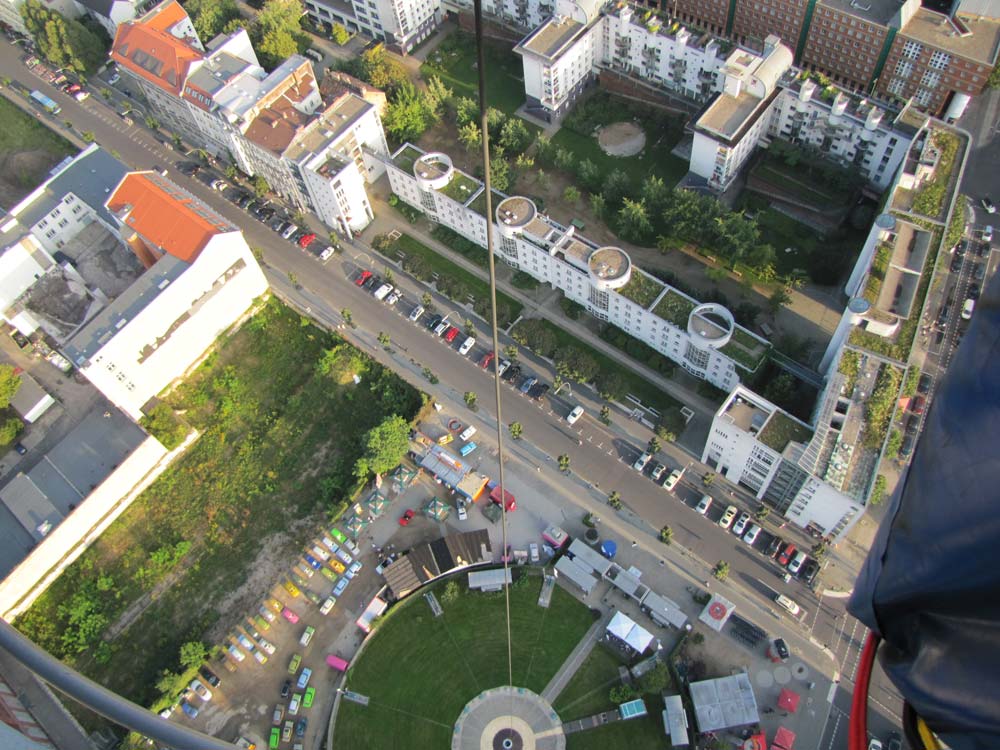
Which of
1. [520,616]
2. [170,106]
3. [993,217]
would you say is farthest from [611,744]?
[170,106]

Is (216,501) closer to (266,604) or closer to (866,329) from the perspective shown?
(266,604)

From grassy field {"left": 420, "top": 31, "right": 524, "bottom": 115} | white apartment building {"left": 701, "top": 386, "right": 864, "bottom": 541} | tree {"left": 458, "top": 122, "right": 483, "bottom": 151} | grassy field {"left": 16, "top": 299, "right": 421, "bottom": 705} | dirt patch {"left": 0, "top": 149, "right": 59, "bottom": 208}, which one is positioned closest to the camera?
white apartment building {"left": 701, "top": 386, "right": 864, "bottom": 541}

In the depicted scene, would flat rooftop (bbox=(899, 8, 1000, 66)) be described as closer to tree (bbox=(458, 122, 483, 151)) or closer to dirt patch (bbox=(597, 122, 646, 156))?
dirt patch (bbox=(597, 122, 646, 156))

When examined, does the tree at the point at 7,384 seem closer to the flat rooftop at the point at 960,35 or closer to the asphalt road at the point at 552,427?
the asphalt road at the point at 552,427

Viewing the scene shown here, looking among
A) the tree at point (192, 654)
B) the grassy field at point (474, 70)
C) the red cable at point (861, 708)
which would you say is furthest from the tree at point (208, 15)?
the red cable at point (861, 708)

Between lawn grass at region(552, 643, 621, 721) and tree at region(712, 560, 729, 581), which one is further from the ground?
tree at region(712, 560, 729, 581)

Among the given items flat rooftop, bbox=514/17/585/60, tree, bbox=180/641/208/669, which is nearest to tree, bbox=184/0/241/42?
flat rooftop, bbox=514/17/585/60

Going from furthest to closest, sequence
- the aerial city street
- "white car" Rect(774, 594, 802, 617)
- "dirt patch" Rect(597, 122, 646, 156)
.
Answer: "dirt patch" Rect(597, 122, 646, 156)
"white car" Rect(774, 594, 802, 617)
the aerial city street
